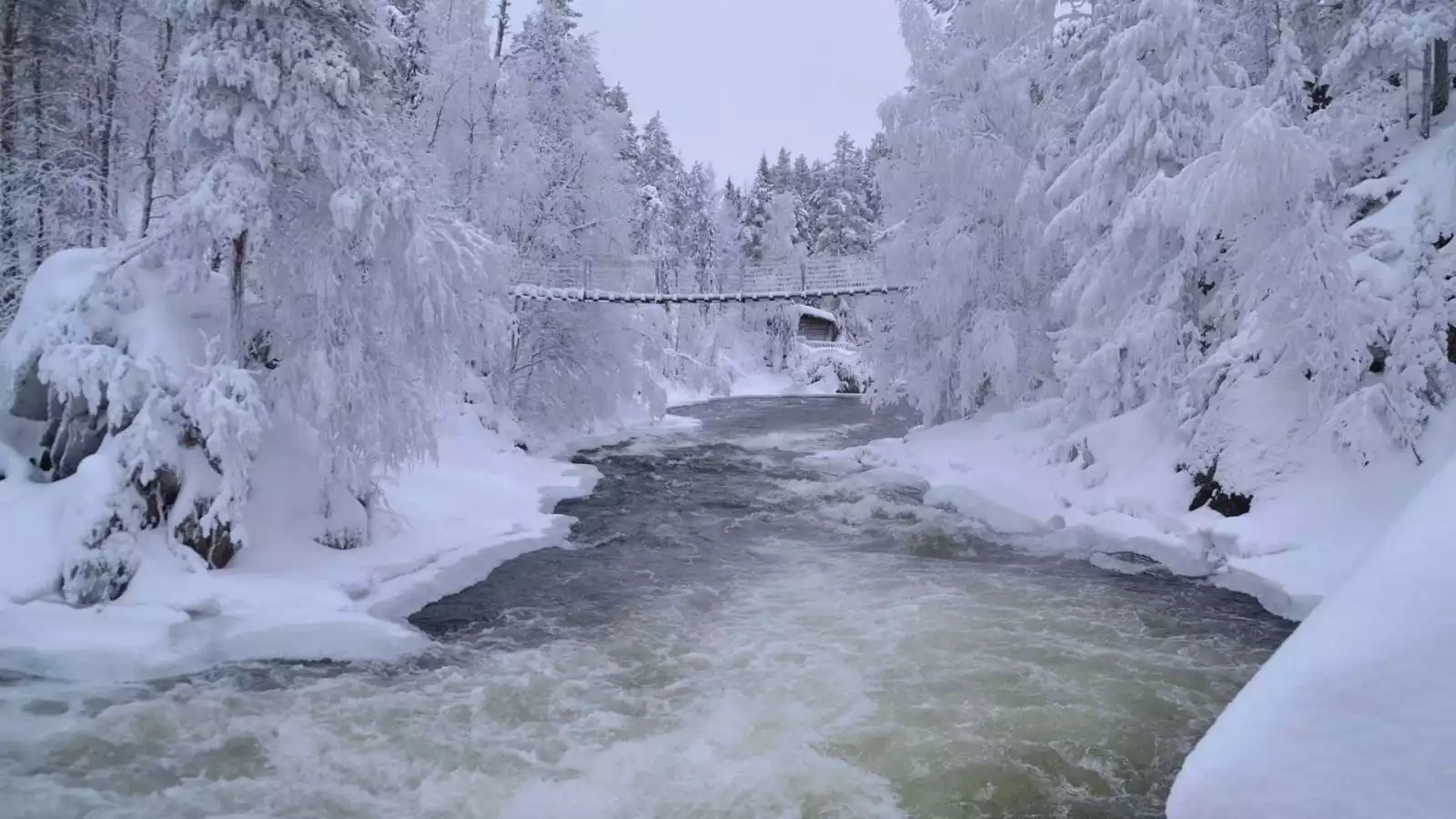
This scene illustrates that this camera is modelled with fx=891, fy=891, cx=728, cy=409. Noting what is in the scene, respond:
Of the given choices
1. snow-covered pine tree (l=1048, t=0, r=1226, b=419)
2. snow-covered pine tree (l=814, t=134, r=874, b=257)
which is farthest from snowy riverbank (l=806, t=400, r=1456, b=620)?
snow-covered pine tree (l=814, t=134, r=874, b=257)

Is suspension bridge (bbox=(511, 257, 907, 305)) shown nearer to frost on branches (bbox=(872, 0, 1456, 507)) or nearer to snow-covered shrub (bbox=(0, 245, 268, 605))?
frost on branches (bbox=(872, 0, 1456, 507))

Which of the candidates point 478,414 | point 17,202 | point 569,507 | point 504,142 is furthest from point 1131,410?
point 17,202

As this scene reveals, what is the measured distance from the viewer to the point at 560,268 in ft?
74.4

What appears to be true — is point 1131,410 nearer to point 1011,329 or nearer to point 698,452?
point 1011,329

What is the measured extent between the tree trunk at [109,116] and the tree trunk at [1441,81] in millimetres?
21986

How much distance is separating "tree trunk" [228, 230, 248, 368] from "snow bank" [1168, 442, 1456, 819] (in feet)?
34.6

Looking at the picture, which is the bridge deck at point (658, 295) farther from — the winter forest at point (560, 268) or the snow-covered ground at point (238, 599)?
the snow-covered ground at point (238, 599)

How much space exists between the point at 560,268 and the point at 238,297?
12466 millimetres

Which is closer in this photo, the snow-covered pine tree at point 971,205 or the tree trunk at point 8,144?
the tree trunk at point 8,144

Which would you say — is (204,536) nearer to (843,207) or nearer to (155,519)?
(155,519)

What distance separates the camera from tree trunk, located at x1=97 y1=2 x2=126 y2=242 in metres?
15.8

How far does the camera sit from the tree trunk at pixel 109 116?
15.8 meters

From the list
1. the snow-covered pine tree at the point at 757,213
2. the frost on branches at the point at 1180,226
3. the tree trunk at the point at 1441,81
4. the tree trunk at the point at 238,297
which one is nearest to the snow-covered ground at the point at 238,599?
the tree trunk at the point at 238,297

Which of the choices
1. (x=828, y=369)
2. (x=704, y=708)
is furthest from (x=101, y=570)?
(x=828, y=369)
